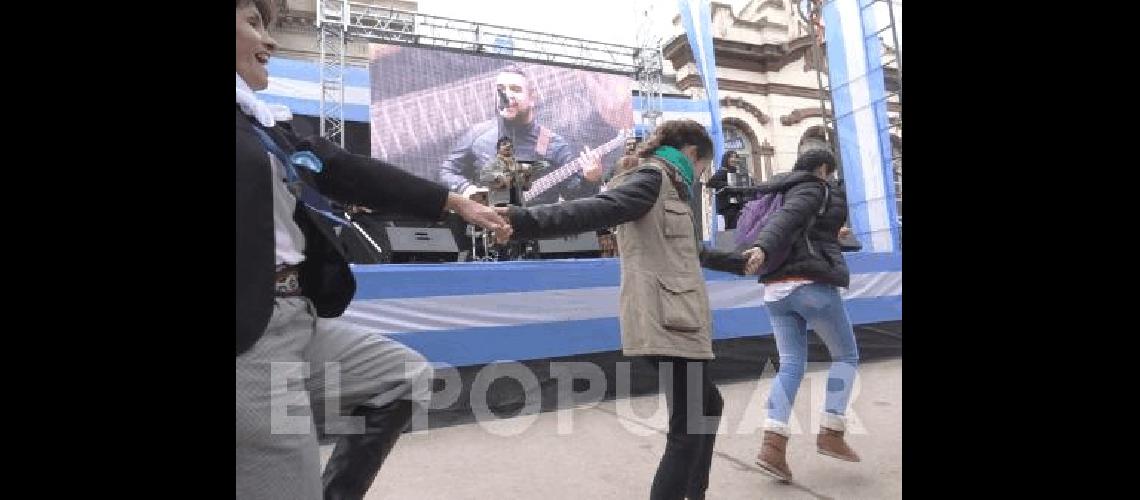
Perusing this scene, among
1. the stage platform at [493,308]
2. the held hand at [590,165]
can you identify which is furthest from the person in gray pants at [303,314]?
the held hand at [590,165]

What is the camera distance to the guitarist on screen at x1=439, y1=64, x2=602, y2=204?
37.3ft

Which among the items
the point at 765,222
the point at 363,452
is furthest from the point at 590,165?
the point at 363,452

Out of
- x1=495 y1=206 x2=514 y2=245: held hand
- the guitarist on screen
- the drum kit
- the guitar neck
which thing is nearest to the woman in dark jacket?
x1=495 y1=206 x2=514 y2=245: held hand

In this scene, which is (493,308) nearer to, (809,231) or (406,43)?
(809,231)

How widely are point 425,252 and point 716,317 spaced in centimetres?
325

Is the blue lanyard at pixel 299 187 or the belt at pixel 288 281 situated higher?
the blue lanyard at pixel 299 187

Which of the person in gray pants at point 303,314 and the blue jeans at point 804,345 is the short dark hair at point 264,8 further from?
the blue jeans at point 804,345

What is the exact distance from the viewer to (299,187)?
163cm

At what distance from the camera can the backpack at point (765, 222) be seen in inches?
125

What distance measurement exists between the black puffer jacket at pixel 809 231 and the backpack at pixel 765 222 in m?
0.03

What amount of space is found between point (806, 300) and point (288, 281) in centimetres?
244
